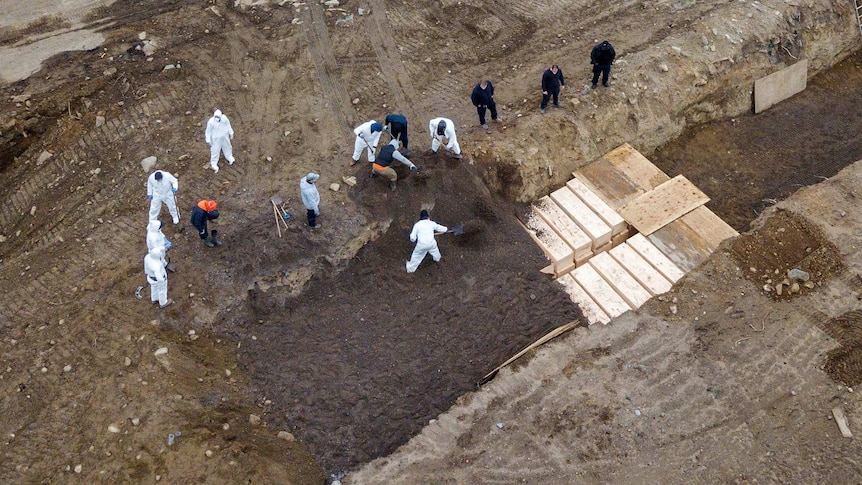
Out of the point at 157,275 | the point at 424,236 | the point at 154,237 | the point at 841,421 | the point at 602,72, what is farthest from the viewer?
the point at 602,72

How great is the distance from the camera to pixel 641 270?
10367 millimetres

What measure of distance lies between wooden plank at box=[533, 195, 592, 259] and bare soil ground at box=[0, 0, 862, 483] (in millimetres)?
553

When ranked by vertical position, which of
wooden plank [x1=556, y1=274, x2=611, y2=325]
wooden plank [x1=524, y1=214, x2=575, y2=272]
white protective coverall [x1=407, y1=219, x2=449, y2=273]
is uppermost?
white protective coverall [x1=407, y1=219, x2=449, y2=273]

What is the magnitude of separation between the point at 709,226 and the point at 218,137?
30.4ft

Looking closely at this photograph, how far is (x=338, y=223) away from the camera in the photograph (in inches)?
410

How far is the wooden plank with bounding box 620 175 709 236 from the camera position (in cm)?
1084

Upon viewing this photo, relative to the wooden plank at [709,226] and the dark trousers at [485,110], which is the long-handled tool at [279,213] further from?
the wooden plank at [709,226]

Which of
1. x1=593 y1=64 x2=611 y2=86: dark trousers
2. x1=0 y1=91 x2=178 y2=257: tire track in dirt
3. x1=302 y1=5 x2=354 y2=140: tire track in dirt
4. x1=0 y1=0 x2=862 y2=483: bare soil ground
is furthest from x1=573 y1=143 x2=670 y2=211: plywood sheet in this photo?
x1=0 y1=91 x2=178 y2=257: tire track in dirt

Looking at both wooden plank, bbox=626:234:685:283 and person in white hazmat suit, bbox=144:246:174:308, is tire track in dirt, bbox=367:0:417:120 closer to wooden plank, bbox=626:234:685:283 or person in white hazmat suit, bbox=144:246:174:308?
wooden plank, bbox=626:234:685:283

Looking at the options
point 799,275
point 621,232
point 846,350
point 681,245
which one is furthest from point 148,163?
point 846,350

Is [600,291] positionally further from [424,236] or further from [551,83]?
[551,83]

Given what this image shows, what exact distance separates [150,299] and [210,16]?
785 centimetres

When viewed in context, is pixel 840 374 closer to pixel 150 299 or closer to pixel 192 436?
pixel 192 436

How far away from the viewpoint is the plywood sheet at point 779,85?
42.8 ft
